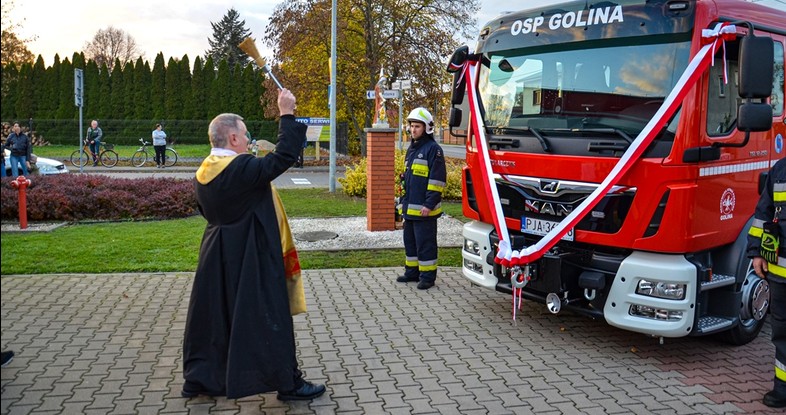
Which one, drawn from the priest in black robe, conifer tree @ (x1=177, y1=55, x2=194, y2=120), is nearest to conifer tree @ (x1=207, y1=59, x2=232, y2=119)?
conifer tree @ (x1=177, y1=55, x2=194, y2=120)

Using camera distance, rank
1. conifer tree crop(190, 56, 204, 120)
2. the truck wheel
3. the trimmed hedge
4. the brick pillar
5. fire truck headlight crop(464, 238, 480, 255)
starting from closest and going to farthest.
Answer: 1. the truck wheel
2. fire truck headlight crop(464, 238, 480, 255)
3. the brick pillar
4. the trimmed hedge
5. conifer tree crop(190, 56, 204, 120)

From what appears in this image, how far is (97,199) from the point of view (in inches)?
504

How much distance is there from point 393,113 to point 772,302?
27.1 meters

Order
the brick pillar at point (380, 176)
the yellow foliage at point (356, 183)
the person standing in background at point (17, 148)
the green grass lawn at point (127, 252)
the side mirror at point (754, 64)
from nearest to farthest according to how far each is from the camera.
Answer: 1. the side mirror at point (754, 64)
2. the green grass lawn at point (127, 252)
3. the brick pillar at point (380, 176)
4. the yellow foliage at point (356, 183)
5. the person standing in background at point (17, 148)

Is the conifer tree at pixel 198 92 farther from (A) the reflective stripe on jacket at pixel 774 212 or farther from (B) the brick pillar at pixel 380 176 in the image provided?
(A) the reflective stripe on jacket at pixel 774 212

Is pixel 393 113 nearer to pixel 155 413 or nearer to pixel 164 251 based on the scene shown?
pixel 164 251

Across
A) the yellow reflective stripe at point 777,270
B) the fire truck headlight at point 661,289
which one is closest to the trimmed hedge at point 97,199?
the fire truck headlight at point 661,289

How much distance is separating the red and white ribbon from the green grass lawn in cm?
317

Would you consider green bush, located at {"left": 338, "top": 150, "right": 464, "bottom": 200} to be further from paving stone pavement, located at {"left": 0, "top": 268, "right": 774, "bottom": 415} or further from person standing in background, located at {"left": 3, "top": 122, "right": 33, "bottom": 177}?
person standing in background, located at {"left": 3, "top": 122, "right": 33, "bottom": 177}

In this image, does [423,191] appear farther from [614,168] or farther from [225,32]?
[225,32]

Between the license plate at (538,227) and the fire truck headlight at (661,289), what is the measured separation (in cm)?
72

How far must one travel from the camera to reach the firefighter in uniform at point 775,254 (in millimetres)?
4848

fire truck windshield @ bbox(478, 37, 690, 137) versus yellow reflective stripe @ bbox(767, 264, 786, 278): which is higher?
fire truck windshield @ bbox(478, 37, 690, 137)

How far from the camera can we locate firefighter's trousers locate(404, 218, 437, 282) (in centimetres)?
795
